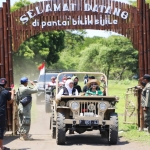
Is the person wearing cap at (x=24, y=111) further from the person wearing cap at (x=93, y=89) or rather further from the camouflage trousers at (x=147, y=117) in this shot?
the camouflage trousers at (x=147, y=117)

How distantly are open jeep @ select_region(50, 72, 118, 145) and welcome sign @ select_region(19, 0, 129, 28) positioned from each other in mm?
3297

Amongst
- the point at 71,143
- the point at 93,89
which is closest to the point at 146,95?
the point at 93,89

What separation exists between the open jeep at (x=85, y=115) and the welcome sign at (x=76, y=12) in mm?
3297

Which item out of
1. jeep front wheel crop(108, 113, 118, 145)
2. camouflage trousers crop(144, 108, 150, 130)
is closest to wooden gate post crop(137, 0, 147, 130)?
camouflage trousers crop(144, 108, 150, 130)

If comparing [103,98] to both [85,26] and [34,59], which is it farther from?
[34,59]

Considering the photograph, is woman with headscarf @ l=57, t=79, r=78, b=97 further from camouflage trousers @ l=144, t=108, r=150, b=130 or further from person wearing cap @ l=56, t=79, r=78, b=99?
Answer: camouflage trousers @ l=144, t=108, r=150, b=130

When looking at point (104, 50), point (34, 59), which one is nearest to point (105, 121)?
point (34, 59)

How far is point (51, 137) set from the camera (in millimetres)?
14852

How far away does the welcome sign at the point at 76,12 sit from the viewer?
15.6 metres

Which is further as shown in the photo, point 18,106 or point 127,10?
point 127,10

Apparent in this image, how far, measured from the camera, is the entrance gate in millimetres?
15617

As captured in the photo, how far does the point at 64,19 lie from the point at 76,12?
1.41 ft

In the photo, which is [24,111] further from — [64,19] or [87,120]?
[64,19]

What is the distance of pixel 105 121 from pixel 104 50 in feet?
171
